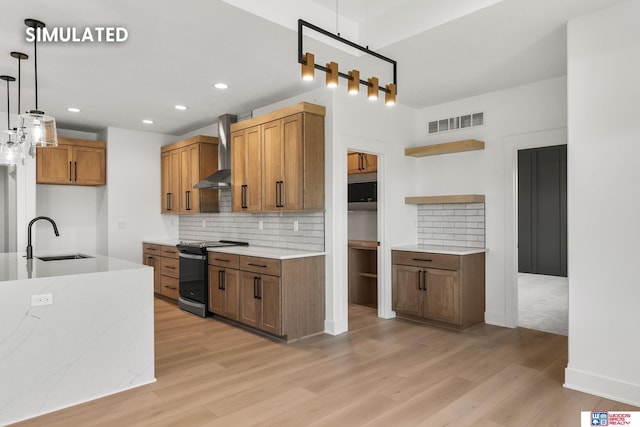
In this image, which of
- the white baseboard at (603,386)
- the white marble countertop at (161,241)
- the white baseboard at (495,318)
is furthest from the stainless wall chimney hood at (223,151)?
the white baseboard at (603,386)

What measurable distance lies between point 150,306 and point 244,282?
55.2 inches

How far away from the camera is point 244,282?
4.45 metres

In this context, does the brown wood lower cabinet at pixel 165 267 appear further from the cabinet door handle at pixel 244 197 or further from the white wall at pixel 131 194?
the cabinet door handle at pixel 244 197

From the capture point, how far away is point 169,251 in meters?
5.97

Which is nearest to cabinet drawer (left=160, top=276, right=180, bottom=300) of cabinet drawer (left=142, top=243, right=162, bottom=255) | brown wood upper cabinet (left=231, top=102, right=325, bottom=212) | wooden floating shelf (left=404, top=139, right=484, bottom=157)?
cabinet drawer (left=142, top=243, right=162, bottom=255)

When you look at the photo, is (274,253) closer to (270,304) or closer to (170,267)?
(270,304)

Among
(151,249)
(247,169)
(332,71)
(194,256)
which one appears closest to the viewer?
(332,71)

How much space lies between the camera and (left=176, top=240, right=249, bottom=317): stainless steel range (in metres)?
5.03

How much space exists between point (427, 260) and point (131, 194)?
4.71 metres

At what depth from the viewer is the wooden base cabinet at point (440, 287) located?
439 centimetres

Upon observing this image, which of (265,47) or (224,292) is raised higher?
(265,47)

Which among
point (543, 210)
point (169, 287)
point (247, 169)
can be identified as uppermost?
point (247, 169)

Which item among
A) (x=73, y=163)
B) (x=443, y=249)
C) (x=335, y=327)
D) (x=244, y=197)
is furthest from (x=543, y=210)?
(x=73, y=163)

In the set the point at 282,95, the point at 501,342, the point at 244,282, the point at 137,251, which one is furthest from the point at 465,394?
the point at 137,251
